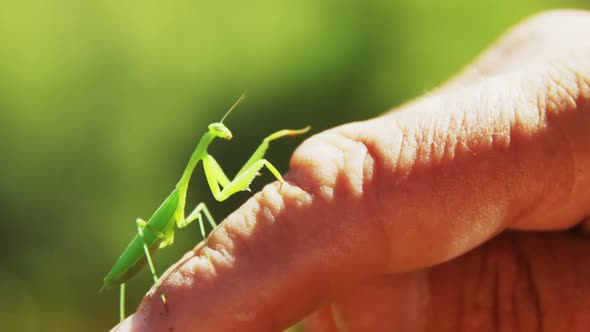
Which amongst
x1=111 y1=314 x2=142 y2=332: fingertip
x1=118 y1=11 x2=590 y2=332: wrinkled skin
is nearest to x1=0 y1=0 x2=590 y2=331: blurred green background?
x1=118 y1=11 x2=590 y2=332: wrinkled skin

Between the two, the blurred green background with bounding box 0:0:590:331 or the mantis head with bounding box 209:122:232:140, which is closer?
the mantis head with bounding box 209:122:232:140

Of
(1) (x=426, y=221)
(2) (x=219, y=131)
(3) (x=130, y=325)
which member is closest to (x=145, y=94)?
(2) (x=219, y=131)

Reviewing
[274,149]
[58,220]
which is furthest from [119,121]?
[274,149]

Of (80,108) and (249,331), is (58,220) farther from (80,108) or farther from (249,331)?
(249,331)

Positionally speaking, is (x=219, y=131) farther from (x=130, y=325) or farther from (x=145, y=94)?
(x=145, y=94)

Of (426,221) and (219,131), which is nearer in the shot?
(426,221)

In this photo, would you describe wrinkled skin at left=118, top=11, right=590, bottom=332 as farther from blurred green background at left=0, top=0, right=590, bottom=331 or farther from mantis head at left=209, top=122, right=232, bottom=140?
blurred green background at left=0, top=0, right=590, bottom=331
